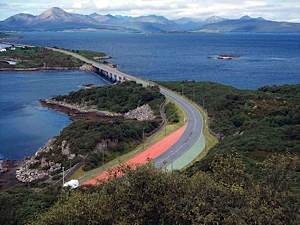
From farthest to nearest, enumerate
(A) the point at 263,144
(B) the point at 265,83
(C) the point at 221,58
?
(C) the point at 221,58 → (B) the point at 265,83 → (A) the point at 263,144

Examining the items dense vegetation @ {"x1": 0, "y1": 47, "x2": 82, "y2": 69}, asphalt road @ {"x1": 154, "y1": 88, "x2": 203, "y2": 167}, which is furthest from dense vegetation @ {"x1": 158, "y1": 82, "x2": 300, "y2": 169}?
dense vegetation @ {"x1": 0, "y1": 47, "x2": 82, "y2": 69}

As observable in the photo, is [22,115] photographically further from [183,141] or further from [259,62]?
[259,62]

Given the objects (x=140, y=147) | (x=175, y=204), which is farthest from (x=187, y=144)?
(x=175, y=204)

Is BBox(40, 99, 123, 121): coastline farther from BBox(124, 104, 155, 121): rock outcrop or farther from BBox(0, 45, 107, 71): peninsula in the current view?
BBox(0, 45, 107, 71): peninsula

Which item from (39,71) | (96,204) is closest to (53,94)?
(39,71)

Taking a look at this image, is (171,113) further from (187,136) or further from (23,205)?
(23,205)
